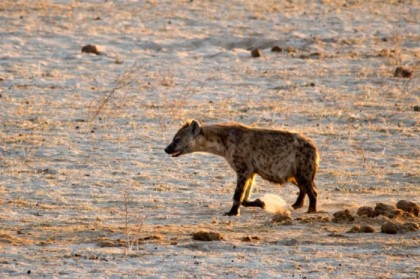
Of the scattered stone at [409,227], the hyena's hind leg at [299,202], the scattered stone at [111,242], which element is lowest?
the hyena's hind leg at [299,202]

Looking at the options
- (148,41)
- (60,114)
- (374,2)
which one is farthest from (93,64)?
(374,2)

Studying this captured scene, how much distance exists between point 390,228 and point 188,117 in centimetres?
711

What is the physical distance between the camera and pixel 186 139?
12.1 metres

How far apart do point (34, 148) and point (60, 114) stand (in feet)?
7.32

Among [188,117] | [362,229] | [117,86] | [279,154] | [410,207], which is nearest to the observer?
[362,229]

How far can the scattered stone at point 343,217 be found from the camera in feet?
34.6

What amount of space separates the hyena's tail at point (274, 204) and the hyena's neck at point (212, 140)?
2.35 ft

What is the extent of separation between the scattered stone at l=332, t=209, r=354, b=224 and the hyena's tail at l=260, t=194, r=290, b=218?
0.73 metres

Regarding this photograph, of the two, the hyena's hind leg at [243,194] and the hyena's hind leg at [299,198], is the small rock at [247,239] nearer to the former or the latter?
the hyena's hind leg at [243,194]

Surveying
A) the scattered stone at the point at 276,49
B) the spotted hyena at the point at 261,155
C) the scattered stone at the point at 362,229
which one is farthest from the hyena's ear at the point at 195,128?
the scattered stone at the point at 276,49

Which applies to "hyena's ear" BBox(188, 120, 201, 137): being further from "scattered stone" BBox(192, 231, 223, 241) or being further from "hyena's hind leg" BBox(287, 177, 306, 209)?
"scattered stone" BBox(192, 231, 223, 241)

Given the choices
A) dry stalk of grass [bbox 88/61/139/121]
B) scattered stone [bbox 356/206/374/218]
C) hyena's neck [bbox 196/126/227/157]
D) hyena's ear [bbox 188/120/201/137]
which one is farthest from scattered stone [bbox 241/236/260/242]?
dry stalk of grass [bbox 88/61/139/121]

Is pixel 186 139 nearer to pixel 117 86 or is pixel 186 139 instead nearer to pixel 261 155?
pixel 261 155

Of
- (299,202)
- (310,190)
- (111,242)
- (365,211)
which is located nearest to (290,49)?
(299,202)
